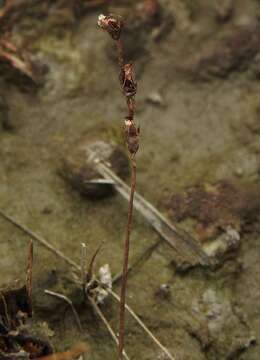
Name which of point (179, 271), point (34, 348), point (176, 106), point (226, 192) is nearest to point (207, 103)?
point (176, 106)

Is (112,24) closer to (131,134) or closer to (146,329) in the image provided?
(131,134)

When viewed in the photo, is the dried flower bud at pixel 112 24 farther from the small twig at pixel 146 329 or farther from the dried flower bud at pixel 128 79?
the small twig at pixel 146 329

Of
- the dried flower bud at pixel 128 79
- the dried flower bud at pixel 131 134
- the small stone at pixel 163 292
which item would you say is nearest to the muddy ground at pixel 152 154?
the small stone at pixel 163 292

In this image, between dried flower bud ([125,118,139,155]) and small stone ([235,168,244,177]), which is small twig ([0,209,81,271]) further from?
small stone ([235,168,244,177])

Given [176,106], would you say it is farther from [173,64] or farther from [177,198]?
[177,198]

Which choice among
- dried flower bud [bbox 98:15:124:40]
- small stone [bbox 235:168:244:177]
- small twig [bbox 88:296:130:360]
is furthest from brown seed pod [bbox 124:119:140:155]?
small stone [bbox 235:168:244:177]
